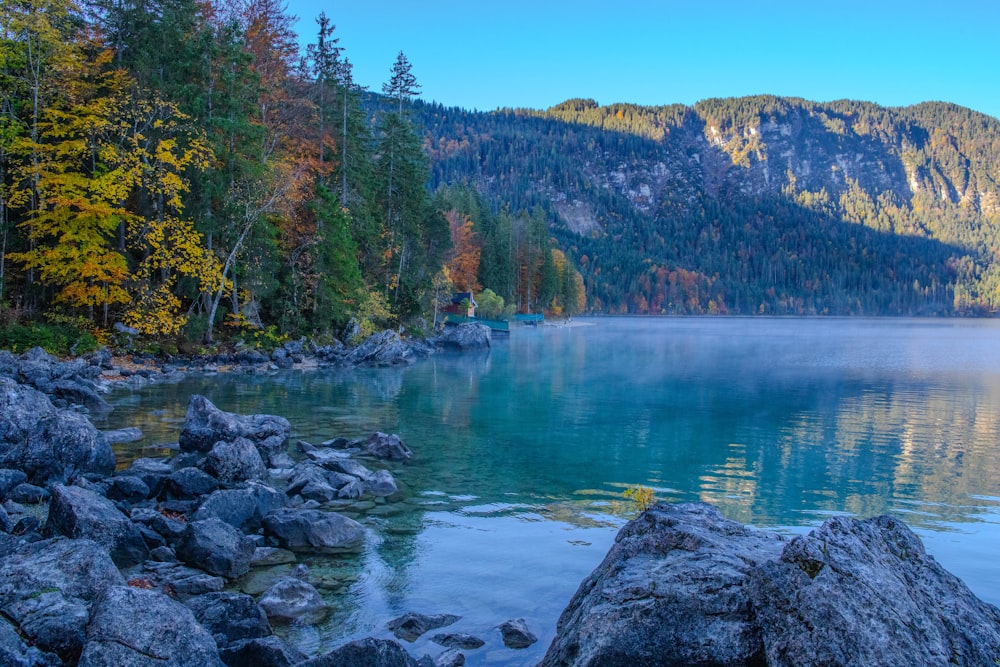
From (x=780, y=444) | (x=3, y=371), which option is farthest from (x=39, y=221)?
(x=780, y=444)

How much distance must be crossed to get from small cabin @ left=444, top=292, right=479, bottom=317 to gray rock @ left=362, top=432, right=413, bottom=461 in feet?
238

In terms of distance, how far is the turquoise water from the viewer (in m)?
9.56

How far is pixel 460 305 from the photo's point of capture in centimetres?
9138

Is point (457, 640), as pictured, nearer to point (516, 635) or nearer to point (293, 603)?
point (516, 635)

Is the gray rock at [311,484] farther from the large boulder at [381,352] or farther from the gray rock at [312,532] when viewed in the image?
the large boulder at [381,352]

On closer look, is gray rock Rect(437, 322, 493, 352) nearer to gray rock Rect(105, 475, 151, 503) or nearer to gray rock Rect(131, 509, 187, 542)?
gray rock Rect(105, 475, 151, 503)

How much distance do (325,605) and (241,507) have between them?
3494 millimetres

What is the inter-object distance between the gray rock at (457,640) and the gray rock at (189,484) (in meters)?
6.51

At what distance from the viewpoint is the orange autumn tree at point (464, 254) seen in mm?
95062

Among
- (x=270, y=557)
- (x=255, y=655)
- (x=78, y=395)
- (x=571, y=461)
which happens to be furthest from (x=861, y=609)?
(x=78, y=395)

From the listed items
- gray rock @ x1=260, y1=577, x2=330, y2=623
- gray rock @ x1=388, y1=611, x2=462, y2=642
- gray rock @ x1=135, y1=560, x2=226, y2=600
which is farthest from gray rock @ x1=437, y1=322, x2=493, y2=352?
gray rock @ x1=388, y1=611, x2=462, y2=642

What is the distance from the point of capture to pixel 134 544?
30.0ft

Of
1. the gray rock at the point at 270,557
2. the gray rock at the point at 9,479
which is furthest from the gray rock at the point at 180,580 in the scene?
the gray rock at the point at 9,479

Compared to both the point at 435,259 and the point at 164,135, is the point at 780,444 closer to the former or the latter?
the point at 164,135
